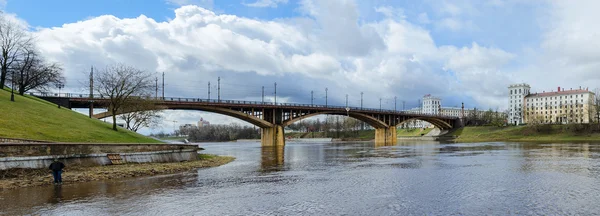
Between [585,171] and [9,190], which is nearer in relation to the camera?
[9,190]

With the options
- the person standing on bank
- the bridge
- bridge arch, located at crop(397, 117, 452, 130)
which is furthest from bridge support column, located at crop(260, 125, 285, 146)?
the person standing on bank

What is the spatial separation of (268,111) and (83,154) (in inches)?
3197

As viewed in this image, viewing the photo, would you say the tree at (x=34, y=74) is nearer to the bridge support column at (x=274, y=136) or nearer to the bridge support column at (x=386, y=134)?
the bridge support column at (x=274, y=136)

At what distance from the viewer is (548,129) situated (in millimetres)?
119438

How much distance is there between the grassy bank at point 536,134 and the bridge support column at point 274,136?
198ft

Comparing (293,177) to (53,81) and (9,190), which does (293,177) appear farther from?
(53,81)

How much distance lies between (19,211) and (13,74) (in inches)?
2906


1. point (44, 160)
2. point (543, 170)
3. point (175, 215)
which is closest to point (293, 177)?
point (175, 215)

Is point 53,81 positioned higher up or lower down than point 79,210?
higher up

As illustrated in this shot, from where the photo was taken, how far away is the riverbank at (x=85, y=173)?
2369 centimetres

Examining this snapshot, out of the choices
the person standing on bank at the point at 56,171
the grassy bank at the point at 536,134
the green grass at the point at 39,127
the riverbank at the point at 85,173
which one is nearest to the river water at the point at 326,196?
the person standing on bank at the point at 56,171

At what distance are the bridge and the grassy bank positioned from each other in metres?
25.9

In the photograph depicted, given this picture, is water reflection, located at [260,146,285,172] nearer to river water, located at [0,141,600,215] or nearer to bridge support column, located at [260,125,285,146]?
river water, located at [0,141,600,215]

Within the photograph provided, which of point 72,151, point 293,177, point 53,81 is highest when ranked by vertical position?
point 53,81
